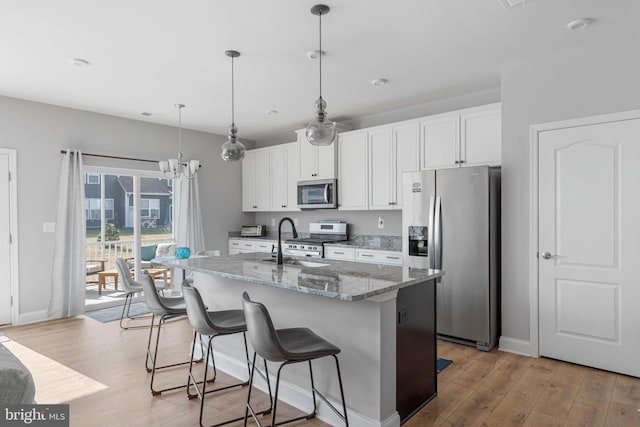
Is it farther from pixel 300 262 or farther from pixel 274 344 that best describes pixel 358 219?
pixel 274 344

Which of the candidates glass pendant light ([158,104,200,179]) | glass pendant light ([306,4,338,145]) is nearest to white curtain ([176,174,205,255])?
glass pendant light ([158,104,200,179])

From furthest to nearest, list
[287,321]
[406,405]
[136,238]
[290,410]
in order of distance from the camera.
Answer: [136,238]
[287,321]
[290,410]
[406,405]

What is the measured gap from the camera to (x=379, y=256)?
456 centimetres

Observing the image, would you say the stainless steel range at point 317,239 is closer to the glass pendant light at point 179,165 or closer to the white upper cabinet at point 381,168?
the white upper cabinet at point 381,168

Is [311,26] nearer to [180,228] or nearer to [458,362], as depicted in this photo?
[458,362]

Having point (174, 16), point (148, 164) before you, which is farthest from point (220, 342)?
point (148, 164)

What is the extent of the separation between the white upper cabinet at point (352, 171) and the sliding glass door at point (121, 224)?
2.71m

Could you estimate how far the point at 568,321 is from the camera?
10.7ft

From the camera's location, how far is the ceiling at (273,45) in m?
2.56

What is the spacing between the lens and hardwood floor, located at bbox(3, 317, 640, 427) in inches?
94.6

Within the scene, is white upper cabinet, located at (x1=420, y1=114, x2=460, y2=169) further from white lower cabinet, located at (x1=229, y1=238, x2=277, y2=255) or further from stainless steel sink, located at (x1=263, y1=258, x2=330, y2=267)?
white lower cabinet, located at (x1=229, y1=238, x2=277, y2=255)

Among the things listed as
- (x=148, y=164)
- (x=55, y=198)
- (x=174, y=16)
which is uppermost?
(x=174, y=16)

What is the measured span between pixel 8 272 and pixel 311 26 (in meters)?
4.40

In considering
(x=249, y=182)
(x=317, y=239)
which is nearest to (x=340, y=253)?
(x=317, y=239)
